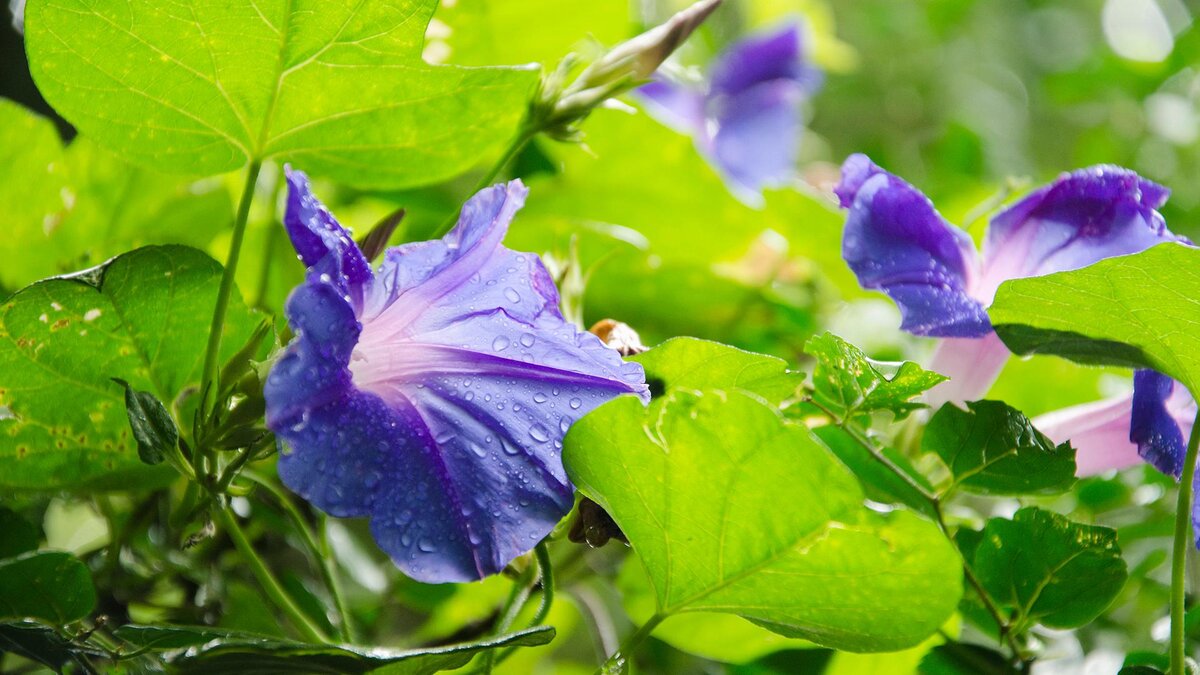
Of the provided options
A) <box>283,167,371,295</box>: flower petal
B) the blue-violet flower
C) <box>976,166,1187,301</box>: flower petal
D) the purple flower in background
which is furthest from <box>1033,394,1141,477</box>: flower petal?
the purple flower in background

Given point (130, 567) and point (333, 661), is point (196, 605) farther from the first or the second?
point (333, 661)

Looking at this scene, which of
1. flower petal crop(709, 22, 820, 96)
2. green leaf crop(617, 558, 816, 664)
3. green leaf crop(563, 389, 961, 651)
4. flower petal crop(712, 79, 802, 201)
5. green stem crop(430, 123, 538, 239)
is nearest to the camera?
green leaf crop(563, 389, 961, 651)

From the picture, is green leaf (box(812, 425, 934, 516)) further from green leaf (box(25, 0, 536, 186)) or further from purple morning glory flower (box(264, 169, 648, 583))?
green leaf (box(25, 0, 536, 186))

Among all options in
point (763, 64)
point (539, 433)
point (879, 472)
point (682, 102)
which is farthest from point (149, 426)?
point (682, 102)

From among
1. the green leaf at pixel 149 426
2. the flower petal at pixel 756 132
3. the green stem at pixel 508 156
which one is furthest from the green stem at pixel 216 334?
the flower petal at pixel 756 132

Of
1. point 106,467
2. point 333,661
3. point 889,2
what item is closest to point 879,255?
point 333,661

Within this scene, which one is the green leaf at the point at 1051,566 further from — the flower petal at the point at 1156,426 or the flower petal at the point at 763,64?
the flower petal at the point at 763,64

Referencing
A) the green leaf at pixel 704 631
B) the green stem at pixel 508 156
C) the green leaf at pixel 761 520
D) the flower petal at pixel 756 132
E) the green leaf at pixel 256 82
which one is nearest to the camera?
the green leaf at pixel 761 520
